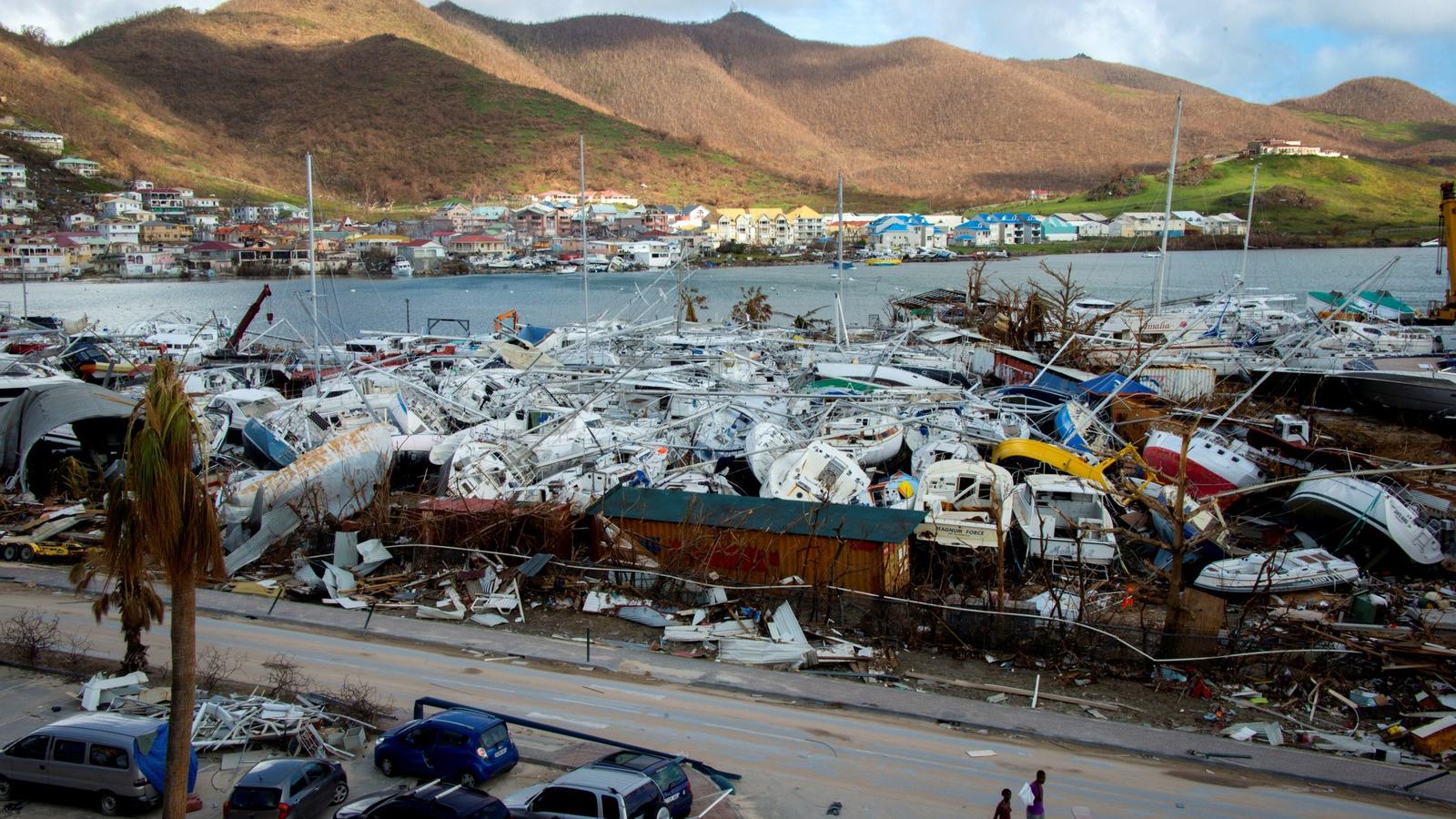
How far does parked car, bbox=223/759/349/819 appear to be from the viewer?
23.9 ft

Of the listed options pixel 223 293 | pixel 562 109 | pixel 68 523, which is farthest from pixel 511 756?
pixel 562 109

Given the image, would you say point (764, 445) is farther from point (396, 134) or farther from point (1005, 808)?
point (396, 134)

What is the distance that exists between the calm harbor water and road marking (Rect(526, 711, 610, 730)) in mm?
44327

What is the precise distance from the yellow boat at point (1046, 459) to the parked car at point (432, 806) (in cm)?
1149

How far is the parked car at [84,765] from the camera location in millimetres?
7742

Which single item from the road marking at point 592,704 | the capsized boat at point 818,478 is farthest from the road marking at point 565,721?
the capsized boat at point 818,478

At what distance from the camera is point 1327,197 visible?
11062cm

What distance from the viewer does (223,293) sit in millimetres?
82625

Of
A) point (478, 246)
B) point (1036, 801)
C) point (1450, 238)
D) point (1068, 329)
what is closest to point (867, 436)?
point (1036, 801)

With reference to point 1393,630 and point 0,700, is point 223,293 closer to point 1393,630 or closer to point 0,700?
point 0,700

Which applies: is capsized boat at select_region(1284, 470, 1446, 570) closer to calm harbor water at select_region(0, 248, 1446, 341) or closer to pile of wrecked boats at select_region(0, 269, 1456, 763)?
pile of wrecked boats at select_region(0, 269, 1456, 763)

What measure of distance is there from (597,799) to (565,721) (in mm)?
2355

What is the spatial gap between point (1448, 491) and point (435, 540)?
1539 centimetres

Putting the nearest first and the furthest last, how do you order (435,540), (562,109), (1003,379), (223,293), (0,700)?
(0,700) < (435,540) < (1003,379) < (223,293) < (562,109)
